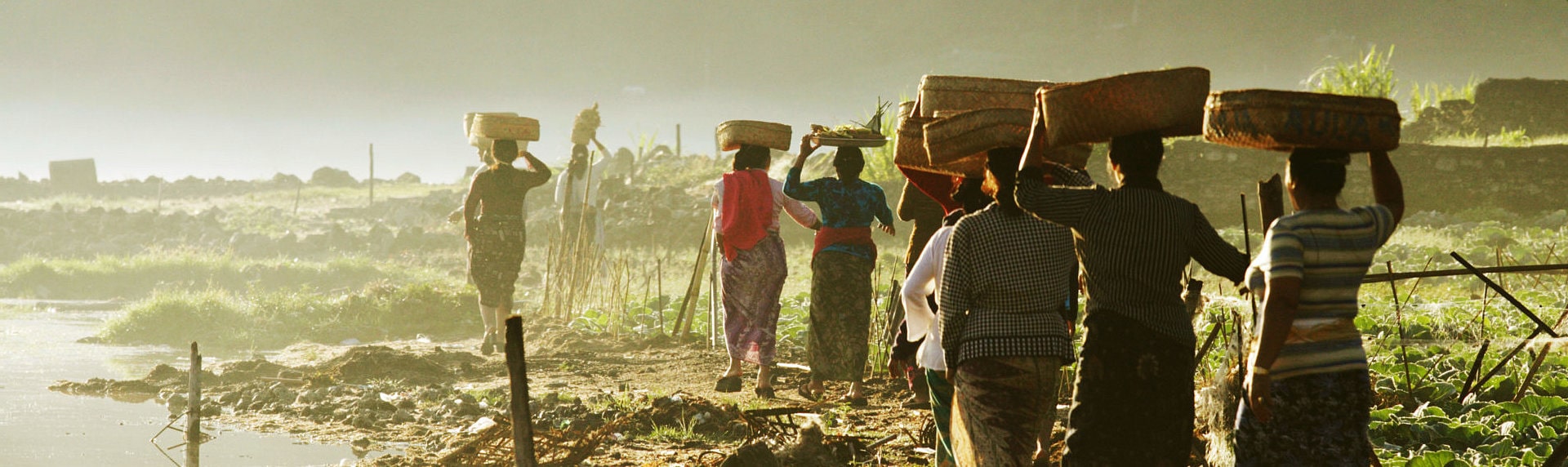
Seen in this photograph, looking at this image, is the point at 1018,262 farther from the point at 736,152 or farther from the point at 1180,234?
the point at 736,152

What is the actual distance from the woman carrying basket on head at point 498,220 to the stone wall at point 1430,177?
10.6 m

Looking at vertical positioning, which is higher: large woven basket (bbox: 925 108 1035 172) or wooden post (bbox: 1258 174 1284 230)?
large woven basket (bbox: 925 108 1035 172)

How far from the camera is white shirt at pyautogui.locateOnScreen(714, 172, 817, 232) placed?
22.6 feet

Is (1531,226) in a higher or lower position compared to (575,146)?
lower

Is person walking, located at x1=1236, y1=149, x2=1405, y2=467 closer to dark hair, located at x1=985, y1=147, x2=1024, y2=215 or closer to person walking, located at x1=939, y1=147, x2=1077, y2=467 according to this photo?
person walking, located at x1=939, y1=147, x2=1077, y2=467

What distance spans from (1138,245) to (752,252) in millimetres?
4002

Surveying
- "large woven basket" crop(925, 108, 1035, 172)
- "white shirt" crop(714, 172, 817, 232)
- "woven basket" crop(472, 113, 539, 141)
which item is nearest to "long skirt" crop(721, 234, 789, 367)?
"white shirt" crop(714, 172, 817, 232)

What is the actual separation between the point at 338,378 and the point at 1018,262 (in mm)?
6137

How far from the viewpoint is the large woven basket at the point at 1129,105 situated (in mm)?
3076

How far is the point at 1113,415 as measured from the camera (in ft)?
10.5

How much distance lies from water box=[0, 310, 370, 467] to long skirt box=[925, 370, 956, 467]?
10.8 ft

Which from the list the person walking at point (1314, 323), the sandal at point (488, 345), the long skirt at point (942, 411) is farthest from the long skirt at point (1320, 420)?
the sandal at point (488, 345)

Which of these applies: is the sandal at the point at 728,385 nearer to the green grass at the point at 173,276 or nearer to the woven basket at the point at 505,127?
the woven basket at the point at 505,127

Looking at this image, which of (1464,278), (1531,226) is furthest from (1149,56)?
(1464,278)
